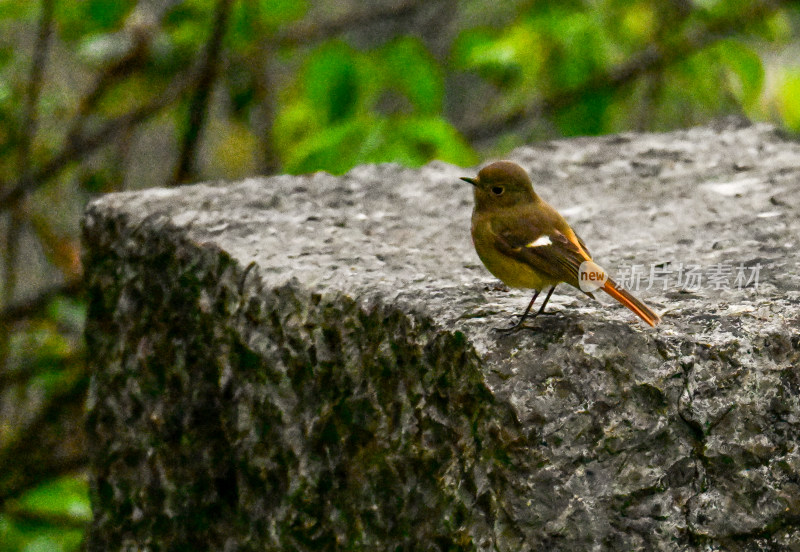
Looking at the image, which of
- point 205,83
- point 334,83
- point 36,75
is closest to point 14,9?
point 36,75

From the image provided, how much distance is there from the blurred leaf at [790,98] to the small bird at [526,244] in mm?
3708

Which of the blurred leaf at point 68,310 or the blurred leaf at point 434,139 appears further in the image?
the blurred leaf at point 68,310

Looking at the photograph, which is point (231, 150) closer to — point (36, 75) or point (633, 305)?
point (36, 75)

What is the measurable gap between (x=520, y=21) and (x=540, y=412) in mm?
3673

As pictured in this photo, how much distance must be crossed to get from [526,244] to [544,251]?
2.0 inches

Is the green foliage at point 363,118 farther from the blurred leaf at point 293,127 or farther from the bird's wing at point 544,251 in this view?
the bird's wing at point 544,251

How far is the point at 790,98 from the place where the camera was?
532 centimetres

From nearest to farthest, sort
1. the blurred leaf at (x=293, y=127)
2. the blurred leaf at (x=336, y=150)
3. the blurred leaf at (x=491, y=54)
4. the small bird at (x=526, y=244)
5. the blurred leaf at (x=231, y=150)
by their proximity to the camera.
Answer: the small bird at (x=526, y=244) < the blurred leaf at (x=336, y=150) < the blurred leaf at (x=491, y=54) < the blurred leaf at (x=293, y=127) < the blurred leaf at (x=231, y=150)

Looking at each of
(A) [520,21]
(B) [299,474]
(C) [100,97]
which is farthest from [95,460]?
(A) [520,21]

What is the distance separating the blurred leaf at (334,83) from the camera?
3.88 m

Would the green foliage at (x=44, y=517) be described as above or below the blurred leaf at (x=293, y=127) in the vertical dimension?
below

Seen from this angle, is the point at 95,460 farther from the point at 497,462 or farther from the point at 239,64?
the point at 239,64

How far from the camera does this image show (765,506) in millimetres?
1756

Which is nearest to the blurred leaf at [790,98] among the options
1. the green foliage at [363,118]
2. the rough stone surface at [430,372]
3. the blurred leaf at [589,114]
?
the blurred leaf at [589,114]
